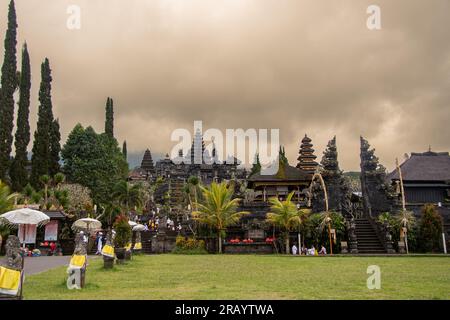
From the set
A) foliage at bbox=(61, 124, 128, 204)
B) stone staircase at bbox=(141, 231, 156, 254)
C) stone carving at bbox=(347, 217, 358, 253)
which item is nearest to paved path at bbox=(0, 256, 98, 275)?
stone staircase at bbox=(141, 231, 156, 254)

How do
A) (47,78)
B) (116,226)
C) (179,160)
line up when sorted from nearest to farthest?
(116,226)
(47,78)
(179,160)

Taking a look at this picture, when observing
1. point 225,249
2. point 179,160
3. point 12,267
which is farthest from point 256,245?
point 179,160

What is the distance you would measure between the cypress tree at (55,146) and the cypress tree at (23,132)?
15.9 ft

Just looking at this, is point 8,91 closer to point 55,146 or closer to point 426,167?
point 55,146

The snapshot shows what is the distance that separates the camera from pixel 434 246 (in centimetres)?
2672

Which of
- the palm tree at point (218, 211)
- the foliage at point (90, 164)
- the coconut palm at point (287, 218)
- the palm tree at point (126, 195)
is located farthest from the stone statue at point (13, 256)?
the palm tree at point (126, 195)

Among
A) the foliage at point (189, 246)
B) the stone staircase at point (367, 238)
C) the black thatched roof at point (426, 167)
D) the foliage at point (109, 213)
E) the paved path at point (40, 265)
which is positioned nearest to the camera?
the paved path at point (40, 265)

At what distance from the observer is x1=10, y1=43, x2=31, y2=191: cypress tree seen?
40031 millimetres

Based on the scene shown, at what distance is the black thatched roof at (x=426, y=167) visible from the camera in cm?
3509

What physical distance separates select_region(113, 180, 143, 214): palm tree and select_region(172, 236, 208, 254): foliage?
1023 inches

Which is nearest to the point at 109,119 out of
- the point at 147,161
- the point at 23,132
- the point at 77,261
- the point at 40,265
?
the point at 23,132

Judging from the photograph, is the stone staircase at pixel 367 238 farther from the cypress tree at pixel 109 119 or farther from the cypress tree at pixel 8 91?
the cypress tree at pixel 109 119
